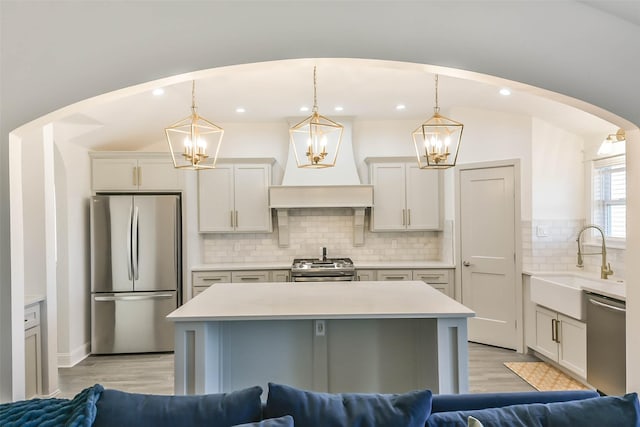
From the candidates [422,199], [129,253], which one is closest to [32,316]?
[129,253]

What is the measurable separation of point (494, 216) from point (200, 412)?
4071mm

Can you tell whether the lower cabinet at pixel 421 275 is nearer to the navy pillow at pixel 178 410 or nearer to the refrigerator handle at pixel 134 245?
the refrigerator handle at pixel 134 245

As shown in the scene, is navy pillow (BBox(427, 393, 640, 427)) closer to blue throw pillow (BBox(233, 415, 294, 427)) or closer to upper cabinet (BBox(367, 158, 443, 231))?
blue throw pillow (BBox(233, 415, 294, 427))

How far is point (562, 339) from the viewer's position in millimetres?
3713

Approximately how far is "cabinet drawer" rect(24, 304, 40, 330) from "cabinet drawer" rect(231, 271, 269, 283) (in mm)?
2078

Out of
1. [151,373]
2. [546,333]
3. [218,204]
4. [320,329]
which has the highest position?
[218,204]

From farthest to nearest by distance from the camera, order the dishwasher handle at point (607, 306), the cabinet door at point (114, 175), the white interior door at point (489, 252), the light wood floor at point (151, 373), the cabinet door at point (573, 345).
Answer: the cabinet door at point (114, 175)
the white interior door at point (489, 252)
the light wood floor at point (151, 373)
the cabinet door at point (573, 345)
the dishwasher handle at point (607, 306)

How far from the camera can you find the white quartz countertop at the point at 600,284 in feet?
10.0

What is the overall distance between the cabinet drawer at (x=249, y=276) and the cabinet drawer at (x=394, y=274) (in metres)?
1.42

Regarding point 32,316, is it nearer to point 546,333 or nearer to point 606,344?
point 606,344

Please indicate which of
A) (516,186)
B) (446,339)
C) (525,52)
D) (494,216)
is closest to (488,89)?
(516,186)

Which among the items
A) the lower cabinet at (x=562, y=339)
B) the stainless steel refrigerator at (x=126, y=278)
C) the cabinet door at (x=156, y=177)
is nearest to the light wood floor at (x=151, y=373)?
the stainless steel refrigerator at (x=126, y=278)

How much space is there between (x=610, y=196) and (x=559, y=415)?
3493 mm

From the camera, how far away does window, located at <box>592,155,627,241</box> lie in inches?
153
